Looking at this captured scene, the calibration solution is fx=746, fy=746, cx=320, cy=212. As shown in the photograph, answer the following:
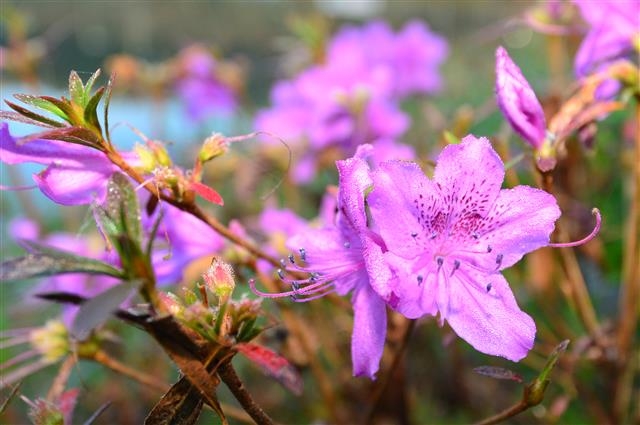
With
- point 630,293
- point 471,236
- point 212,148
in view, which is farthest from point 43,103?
point 630,293

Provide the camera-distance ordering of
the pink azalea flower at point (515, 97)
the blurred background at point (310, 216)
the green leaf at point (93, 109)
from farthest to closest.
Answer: the blurred background at point (310, 216)
the pink azalea flower at point (515, 97)
the green leaf at point (93, 109)

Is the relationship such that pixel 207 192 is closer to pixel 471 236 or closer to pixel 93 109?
pixel 93 109

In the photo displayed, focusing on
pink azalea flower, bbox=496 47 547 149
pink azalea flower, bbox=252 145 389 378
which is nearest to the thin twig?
pink azalea flower, bbox=252 145 389 378

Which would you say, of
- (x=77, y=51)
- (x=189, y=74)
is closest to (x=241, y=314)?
(x=189, y=74)

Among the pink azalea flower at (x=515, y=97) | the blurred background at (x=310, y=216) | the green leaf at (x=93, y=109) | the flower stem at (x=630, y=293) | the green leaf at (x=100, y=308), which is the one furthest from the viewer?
the blurred background at (x=310, y=216)

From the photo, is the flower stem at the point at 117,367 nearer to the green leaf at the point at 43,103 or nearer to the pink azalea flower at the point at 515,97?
the green leaf at the point at 43,103

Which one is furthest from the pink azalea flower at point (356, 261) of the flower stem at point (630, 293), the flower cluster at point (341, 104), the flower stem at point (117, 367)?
the flower cluster at point (341, 104)
